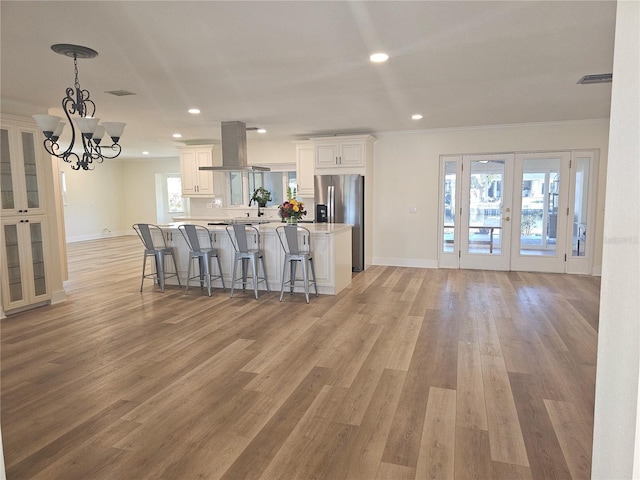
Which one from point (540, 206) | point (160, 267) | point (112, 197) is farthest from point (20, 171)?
point (112, 197)

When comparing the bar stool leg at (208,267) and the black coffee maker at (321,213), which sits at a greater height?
the black coffee maker at (321,213)

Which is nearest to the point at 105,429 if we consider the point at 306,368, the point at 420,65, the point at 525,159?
the point at 306,368

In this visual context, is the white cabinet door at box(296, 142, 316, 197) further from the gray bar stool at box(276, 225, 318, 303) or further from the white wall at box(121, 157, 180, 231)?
the white wall at box(121, 157, 180, 231)

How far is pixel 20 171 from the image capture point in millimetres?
4875

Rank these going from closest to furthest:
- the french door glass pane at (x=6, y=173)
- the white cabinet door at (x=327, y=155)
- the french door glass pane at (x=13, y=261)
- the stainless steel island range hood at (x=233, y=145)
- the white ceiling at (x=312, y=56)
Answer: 1. the white ceiling at (x=312, y=56)
2. the french door glass pane at (x=6, y=173)
3. the french door glass pane at (x=13, y=261)
4. the stainless steel island range hood at (x=233, y=145)
5. the white cabinet door at (x=327, y=155)

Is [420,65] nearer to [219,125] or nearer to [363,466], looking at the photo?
[363,466]

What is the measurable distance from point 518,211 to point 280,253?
4.26 meters

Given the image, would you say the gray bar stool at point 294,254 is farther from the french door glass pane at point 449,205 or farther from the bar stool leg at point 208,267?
the french door glass pane at point 449,205

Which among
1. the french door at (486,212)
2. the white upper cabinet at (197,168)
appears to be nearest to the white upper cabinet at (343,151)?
the french door at (486,212)

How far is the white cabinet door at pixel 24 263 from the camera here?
4781 millimetres

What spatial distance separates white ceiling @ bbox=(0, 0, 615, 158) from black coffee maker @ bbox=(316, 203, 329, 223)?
2046 millimetres

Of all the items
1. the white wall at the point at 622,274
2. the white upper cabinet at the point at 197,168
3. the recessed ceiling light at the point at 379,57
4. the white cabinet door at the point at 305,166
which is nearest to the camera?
the white wall at the point at 622,274

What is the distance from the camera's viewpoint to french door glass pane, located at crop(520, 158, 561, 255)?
688cm

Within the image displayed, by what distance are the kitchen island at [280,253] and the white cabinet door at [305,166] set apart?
210 cm
